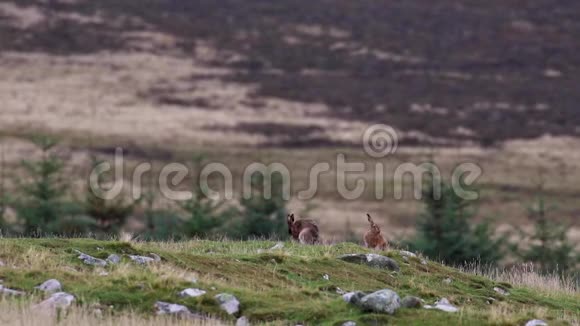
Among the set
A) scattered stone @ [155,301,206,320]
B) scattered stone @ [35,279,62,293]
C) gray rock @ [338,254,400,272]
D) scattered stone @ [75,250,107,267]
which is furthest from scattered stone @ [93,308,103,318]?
gray rock @ [338,254,400,272]

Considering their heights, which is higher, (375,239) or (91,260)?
(91,260)

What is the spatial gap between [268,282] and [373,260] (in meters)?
2.79

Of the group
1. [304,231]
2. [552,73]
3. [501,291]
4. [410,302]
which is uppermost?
[552,73]

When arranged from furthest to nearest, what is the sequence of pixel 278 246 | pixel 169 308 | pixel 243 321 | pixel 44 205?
1. pixel 44 205
2. pixel 278 246
3. pixel 169 308
4. pixel 243 321

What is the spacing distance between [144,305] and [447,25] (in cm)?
9533

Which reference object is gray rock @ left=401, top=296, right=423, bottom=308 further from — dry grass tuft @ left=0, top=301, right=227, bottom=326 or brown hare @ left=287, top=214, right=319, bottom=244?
brown hare @ left=287, top=214, right=319, bottom=244

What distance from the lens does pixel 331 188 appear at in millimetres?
58188

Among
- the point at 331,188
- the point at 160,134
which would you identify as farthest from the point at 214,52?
the point at 331,188

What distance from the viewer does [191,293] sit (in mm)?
11672

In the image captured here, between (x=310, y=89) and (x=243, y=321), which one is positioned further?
(x=310, y=89)

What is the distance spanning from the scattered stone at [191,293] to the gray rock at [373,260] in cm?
442

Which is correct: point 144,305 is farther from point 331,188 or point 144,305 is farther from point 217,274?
point 331,188

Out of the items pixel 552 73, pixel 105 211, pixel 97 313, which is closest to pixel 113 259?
pixel 97 313

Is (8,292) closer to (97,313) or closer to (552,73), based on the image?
(97,313)
